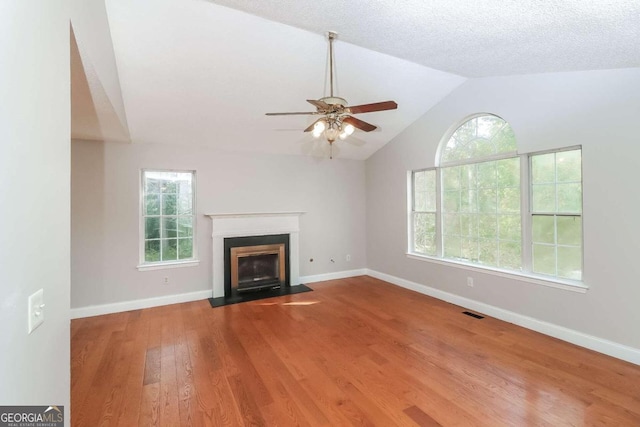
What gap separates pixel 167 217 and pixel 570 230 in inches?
213

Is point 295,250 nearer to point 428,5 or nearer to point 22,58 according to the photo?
point 428,5

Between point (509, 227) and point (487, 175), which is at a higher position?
point (487, 175)

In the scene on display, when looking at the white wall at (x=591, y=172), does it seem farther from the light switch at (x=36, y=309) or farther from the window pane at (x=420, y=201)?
the light switch at (x=36, y=309)

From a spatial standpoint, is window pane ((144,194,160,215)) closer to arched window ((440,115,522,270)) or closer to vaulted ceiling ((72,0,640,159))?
vaulted ceiling ((72,0,640,159))

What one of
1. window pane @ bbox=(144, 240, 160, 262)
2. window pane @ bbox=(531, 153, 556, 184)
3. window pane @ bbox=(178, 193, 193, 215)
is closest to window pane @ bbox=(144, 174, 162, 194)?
window pane @ bbox=(178, 193, 193, 215)

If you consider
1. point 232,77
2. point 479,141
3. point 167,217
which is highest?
point 232,77

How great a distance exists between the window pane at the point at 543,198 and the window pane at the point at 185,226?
4898 mm

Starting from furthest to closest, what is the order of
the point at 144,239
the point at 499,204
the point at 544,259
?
the point at 144,239 → the point at 499,204 → the point at 544,259

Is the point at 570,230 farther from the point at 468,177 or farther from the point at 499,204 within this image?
the point at 468,177

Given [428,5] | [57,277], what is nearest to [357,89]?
[428,5]

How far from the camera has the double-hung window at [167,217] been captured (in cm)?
454

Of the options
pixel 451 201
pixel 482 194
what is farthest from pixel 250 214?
pixel 482 194

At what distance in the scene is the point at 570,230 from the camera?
10.8ft

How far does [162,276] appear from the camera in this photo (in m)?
4.55
